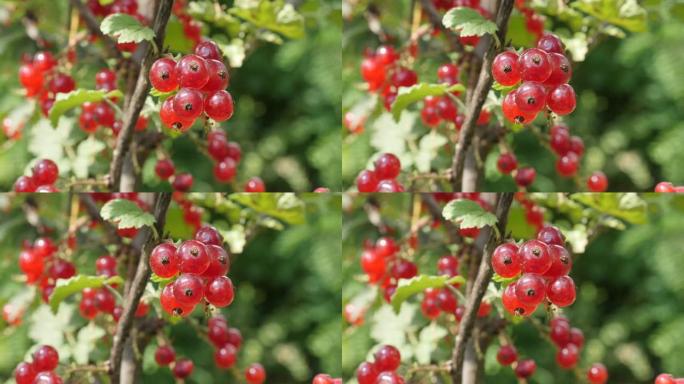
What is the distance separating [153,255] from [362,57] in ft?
2.09

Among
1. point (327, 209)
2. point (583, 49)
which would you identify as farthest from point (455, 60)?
point (327, 209)

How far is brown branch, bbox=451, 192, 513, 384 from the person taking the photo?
1764mm

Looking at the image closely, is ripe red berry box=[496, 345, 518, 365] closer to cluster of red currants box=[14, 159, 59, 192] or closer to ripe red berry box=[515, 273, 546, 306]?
ripe red berry box=[515, 273, 546, 306]

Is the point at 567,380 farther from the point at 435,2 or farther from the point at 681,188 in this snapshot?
the point at 435,2

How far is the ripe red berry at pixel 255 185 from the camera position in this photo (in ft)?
6.62

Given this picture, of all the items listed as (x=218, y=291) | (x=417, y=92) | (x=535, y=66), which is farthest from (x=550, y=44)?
(x=218, y=291)

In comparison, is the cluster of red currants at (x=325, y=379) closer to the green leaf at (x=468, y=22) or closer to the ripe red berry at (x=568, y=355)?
the ripe red berry at (x=568, y=355)

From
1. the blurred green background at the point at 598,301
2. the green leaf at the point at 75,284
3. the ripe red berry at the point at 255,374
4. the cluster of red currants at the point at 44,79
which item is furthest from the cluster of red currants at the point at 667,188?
the cluster of red currants at the point at 44,79

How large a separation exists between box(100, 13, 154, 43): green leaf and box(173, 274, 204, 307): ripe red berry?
44cm

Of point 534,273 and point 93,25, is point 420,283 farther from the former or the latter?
point 93,25

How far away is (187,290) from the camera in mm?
1653

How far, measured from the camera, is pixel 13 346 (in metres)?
1.95

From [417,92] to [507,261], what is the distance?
403 millimetres

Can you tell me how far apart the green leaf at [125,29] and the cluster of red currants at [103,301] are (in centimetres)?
43
